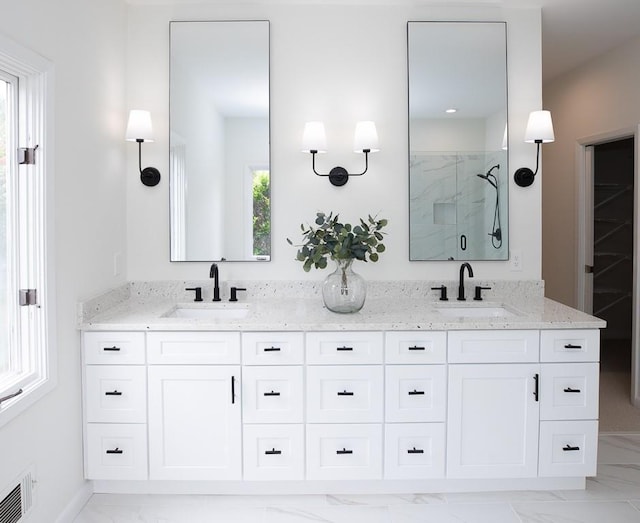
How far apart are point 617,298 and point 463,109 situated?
3668 millimetres

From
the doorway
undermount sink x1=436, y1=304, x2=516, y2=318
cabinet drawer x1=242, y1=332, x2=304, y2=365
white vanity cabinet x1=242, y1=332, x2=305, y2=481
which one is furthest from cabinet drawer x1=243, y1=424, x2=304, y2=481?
the doorway

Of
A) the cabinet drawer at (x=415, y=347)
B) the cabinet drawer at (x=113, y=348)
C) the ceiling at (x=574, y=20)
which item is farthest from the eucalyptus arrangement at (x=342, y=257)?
the ceiling at (x=574, y=20)

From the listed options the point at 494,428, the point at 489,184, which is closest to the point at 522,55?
the point at 489,184

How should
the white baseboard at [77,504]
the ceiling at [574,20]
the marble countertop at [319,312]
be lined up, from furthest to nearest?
the ceiling at [574,20] < the marble countertop at [319,312] < the white baseboard at [77,504]

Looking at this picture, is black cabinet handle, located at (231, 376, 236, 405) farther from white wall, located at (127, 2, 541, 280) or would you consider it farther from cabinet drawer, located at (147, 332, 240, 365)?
white wall, located at (127, 2, 541, 280)

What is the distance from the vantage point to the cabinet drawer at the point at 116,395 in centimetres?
253

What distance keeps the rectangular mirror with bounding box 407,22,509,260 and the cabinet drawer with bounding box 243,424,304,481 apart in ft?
4.80

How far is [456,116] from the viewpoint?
3135mm

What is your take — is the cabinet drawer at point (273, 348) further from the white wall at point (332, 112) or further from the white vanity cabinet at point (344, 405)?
the white wall at point (332, 112)

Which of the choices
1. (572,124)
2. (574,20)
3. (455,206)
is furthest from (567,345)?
(572,124)

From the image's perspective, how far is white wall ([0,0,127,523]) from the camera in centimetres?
206

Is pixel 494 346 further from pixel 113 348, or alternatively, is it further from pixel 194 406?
pixel 113 348

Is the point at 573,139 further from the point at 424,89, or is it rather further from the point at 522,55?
the point at 424,89

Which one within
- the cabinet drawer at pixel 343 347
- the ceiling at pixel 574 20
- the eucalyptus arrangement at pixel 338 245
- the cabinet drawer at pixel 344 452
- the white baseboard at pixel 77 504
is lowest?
the white baseboard at pixel 77 504
